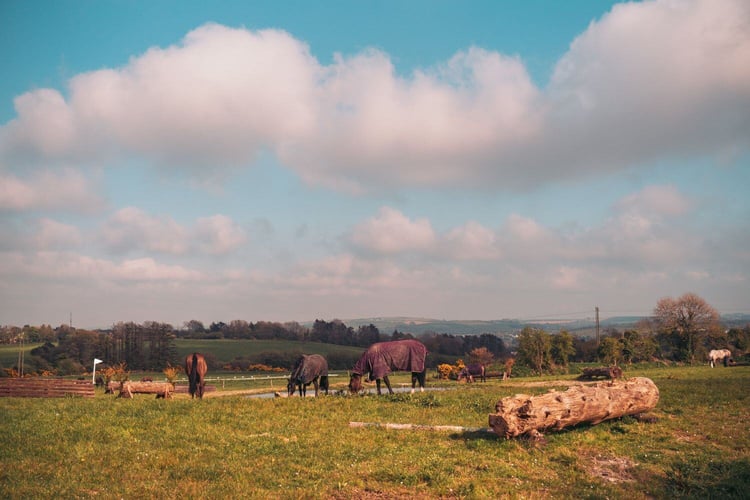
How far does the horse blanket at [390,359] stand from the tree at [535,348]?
105 ft

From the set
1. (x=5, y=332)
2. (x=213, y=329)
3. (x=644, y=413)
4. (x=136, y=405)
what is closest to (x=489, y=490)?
(x=644, y=413)

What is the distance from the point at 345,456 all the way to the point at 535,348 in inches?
1835

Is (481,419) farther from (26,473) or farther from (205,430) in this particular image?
(26,473)

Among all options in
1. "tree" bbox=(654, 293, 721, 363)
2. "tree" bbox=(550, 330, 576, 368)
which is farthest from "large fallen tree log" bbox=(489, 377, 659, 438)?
"tree" bbox=(654, 293, 721, 363)

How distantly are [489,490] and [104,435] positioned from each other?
10.3 metres

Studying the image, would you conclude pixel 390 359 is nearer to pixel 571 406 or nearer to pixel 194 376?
pixel 194 376

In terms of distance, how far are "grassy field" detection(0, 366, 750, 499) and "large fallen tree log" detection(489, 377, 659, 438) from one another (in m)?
0.38

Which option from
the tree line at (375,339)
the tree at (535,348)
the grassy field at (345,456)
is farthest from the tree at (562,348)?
the grassy field at (345,456)

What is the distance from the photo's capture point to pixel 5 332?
11794cm

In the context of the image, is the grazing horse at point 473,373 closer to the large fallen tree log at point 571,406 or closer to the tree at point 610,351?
the tree at point 610,351

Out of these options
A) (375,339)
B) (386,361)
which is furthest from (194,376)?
(375,339)

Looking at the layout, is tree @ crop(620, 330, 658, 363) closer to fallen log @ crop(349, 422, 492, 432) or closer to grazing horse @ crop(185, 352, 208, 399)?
grazing horse @ crop(185, 352, 208, 399)

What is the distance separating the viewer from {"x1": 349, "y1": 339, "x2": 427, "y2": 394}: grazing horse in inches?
962

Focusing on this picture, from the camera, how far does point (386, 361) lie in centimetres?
2491
